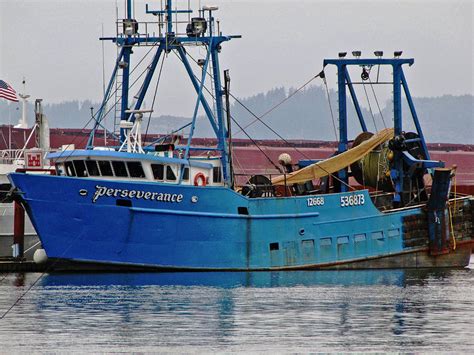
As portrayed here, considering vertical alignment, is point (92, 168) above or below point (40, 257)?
above

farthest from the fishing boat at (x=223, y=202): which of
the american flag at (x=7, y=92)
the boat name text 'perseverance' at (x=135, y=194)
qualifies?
the american flag at (x=7, y=92)

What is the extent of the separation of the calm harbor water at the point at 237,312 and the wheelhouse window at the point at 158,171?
2.98 metres

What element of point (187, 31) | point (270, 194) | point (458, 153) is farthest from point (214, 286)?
point (458, 153)

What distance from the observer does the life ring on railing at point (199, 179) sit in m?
45.5

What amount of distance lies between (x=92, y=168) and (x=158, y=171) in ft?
6.77

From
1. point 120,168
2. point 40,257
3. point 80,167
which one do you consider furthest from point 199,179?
point 40,257

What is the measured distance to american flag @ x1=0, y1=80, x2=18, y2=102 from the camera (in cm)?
5631

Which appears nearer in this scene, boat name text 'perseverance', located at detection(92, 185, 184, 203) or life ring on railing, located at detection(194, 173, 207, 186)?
boat name text 'perseverance', located at detection(92, 185, 184, 203)

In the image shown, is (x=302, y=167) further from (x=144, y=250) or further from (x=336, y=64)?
(x=144, y=250)

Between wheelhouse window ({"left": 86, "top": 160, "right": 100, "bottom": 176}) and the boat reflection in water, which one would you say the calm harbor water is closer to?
the boat reflection in water

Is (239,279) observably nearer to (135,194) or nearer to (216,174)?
(135,194)

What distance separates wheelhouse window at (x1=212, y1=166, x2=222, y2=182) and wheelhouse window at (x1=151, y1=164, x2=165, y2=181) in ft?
8.03

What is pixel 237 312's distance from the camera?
35.8 meters

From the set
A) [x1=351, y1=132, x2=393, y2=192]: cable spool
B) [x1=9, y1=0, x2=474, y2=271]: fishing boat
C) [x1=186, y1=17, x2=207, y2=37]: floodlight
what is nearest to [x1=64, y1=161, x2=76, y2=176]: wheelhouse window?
[x1=9, y1=0, x2=474, y2=271]: fishing boat
